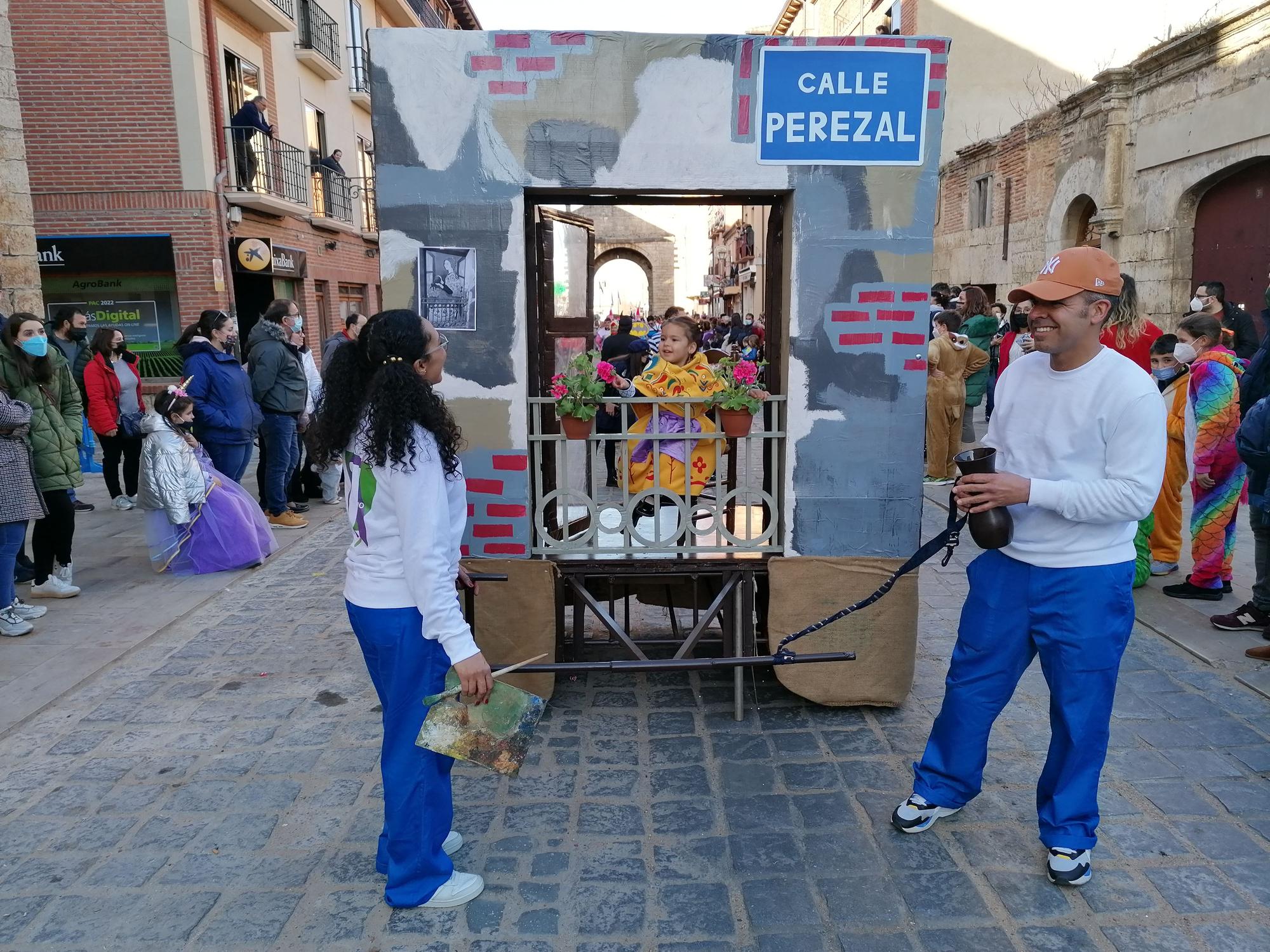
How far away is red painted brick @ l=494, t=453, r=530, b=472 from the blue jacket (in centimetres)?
405

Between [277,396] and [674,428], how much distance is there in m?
4.33

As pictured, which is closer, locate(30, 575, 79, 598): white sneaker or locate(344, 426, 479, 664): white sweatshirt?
locate(344, 426, 479, 664): white sweatshirt

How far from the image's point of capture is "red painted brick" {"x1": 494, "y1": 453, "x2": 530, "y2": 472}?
3.76 metres

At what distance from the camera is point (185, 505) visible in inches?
246

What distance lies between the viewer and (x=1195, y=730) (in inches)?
150

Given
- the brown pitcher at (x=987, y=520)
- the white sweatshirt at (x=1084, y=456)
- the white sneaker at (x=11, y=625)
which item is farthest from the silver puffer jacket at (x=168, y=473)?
the white sweatshirt at (x=1084, y=456)

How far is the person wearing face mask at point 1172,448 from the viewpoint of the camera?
538 cm

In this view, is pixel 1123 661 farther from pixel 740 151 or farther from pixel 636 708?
pixel 740 151

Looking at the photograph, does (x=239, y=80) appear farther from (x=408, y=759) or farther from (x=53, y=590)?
(x=408, y=759)

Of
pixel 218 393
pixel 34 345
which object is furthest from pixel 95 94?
pixel 34 345

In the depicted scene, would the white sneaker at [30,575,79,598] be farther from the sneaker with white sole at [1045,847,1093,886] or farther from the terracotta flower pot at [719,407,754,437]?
the sneaker with white sole at [1045,847,1093,886]

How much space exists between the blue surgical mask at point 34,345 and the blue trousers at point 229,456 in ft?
5.78

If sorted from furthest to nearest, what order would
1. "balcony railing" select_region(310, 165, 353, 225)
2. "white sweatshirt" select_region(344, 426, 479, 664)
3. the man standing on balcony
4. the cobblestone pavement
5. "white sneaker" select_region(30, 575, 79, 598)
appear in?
"balcony railing" select_region(310, 165, 353, 225), the man standing on balcony, "white sneaker" select_region(30, 575, 79, 598), the cobblestone pavement, "white sweatshirt" select_region(344, 426, 479, 664)

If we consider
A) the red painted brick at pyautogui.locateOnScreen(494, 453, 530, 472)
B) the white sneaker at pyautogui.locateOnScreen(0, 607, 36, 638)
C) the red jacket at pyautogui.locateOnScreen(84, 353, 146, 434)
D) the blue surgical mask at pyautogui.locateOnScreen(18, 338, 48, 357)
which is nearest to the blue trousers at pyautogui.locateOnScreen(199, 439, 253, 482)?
the red jacket at pyautogui.locateOnScreen(84, 353, 146, 434)
